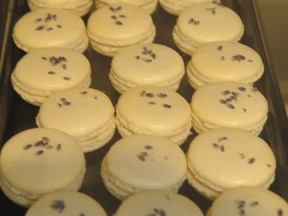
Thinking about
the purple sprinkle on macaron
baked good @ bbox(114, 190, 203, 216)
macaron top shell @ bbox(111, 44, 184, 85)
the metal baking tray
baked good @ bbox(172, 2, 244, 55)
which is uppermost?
baked good @ bbox(172, 2, 244, 55)

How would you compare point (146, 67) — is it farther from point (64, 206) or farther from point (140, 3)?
point (64, 206)

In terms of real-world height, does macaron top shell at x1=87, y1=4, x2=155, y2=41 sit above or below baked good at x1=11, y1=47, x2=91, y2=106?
above

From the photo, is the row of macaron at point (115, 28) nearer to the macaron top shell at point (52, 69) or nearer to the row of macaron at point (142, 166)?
the macaron top shell at point (52, 69)

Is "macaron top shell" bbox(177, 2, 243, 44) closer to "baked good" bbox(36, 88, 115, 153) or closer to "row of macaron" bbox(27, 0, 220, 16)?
"row of macaron" bbox(27, 0, 220, 16)

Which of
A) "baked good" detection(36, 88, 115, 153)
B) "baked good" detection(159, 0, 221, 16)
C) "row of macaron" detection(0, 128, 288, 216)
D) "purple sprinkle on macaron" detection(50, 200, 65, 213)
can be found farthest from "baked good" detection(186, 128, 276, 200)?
"baked good" detection(159, 0, 221, 16)

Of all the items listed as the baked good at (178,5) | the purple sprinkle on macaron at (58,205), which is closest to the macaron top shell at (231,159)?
the purple sprinkle on macaron at (58,205)

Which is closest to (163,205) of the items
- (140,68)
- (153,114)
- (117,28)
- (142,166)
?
(142,166)
